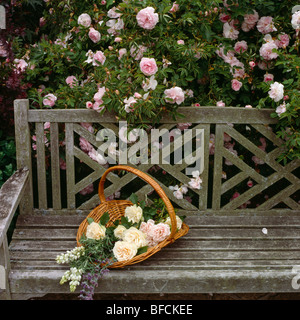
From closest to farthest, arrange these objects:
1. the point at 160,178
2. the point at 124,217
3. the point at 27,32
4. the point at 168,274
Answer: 1. the point at 168,274
2. the point at 124,217
3. the point at 160,178
4. the point at 27,32

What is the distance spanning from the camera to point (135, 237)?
6.57 ft

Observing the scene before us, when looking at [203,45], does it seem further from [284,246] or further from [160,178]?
[284,246]

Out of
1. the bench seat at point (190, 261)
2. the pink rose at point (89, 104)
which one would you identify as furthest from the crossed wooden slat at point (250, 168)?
the pink rose at point (89, 104)

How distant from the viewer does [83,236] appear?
6.75 ft

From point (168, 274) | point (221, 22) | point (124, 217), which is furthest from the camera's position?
point (221, 22)

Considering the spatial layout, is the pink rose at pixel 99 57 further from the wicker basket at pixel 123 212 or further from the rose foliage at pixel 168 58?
the wicker basket at pixel 123 212

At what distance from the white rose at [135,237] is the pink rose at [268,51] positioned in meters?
1.20

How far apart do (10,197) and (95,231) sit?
0.44 metres

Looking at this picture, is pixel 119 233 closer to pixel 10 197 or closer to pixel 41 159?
pixel 10 197

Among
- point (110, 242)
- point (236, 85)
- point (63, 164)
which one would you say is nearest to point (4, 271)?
point (110, 242)

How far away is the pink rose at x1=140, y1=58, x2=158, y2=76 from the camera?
212cm

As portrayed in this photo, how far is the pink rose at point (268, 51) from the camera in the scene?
7.84ft

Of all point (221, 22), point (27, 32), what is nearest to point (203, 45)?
point (221, 22)

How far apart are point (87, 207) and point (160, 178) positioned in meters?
0.47
